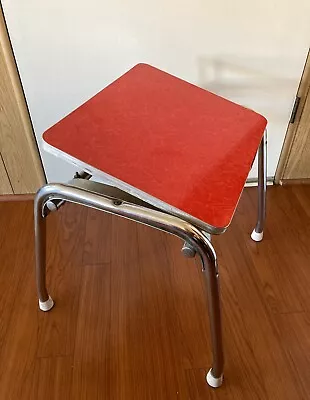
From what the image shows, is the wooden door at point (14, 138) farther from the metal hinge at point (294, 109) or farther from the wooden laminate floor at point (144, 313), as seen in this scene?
the metal hinge at point (294, 109)

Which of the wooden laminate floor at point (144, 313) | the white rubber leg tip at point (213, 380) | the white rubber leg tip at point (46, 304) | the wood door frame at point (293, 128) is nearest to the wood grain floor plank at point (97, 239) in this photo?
the wooden laminate floor at point (144, 313)

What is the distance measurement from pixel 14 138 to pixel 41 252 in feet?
1.49

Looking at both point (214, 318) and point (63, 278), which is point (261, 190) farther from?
point (63, 278)

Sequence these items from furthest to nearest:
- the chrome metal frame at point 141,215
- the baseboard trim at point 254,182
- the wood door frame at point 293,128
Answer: the baseboard trim at point 254,182 < the wood door frame at point 293,128 < the chrome metal frame at point 141,215

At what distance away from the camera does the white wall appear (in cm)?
97

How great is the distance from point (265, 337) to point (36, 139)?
0.86 m

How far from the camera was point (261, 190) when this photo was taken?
3.42ft

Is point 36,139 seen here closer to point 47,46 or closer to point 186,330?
point 47,46

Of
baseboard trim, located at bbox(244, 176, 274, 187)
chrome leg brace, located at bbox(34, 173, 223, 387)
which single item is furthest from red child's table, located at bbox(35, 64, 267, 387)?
baseboard trim, located at bbox(244, 176, 274, 187)

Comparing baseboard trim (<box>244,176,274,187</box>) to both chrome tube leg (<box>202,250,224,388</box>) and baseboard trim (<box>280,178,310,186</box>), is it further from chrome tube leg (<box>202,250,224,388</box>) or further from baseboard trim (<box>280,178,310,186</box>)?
chrome tube leg (<box>202,250,224,388</box>)

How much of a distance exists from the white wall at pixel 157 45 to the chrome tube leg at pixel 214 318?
2.12 feet

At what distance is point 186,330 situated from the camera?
3.21ft

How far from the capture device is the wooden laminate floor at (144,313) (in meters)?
0.89

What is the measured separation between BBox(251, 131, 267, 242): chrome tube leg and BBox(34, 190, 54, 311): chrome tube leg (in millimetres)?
522
